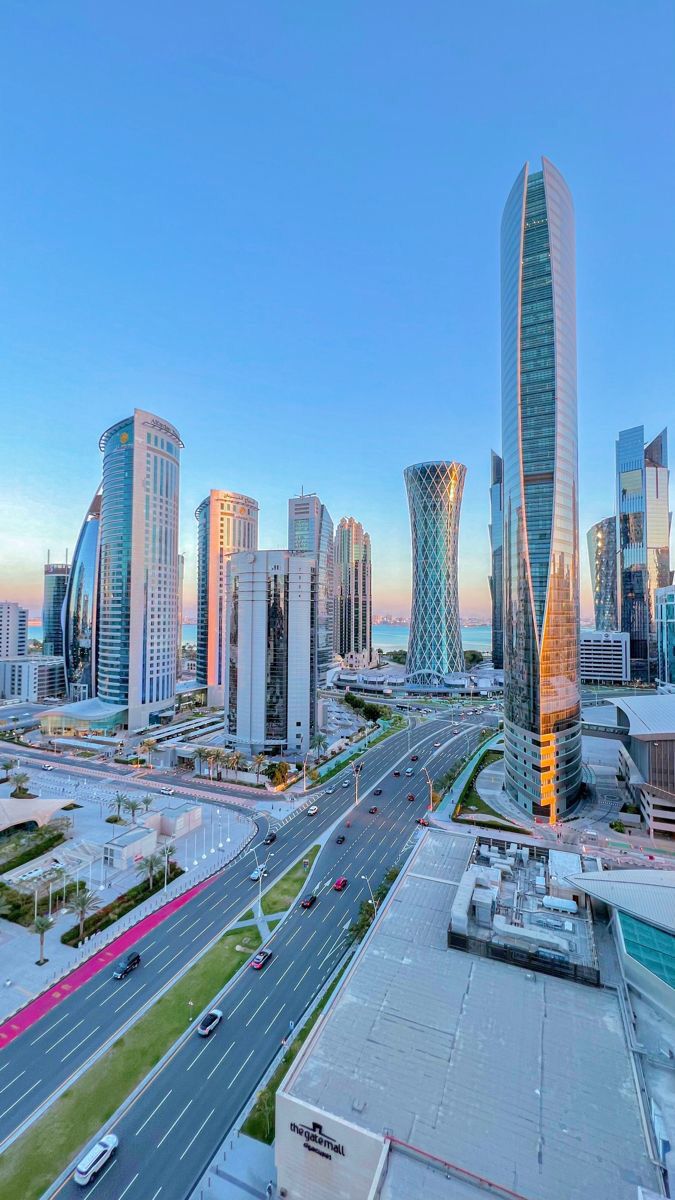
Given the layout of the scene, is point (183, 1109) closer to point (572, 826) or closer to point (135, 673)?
point (572, 826)

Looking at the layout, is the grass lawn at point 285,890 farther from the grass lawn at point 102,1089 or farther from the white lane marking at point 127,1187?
the white lane marking at point 127,1187

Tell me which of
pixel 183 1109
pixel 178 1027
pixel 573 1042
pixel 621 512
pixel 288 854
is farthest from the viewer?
pixel 621 512

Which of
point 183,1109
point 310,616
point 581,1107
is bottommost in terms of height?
point 183,1109

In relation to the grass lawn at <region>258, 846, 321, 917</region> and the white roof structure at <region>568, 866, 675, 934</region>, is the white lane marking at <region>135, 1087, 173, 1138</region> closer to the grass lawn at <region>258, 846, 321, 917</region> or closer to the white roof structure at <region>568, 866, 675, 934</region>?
the grass lawn at <region>258, 846, 321, 917</region>

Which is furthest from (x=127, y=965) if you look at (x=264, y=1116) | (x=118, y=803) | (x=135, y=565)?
(x=135, y=565)

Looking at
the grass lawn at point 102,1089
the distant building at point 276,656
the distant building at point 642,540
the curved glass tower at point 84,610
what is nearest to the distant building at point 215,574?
the curved glass tower at point 84,610

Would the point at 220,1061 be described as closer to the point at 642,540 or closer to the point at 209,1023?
the point at 209,1023

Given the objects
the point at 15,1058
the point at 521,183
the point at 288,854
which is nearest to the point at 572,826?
the point at 288,854
